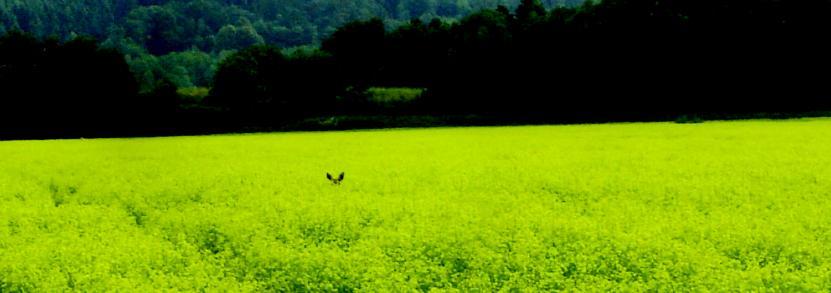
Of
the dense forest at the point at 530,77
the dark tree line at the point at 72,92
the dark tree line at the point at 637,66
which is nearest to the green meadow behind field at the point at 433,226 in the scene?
the dense forest at the point at 530,77

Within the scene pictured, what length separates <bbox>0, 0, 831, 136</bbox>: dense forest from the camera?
55250mm

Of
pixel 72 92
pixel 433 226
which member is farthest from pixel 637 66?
pixel 433 226

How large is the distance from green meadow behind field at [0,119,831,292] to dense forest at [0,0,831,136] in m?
35.3

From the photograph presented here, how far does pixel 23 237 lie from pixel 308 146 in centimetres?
2009

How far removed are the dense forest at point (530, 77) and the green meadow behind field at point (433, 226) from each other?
116 ft

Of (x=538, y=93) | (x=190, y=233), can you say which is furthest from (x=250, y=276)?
(x=538, y=93)

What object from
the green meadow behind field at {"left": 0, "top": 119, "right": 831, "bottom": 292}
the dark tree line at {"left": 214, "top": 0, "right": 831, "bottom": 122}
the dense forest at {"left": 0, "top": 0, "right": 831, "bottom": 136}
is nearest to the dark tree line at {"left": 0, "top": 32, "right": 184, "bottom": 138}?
the dense forest at {"left": 0, "top": 0, "right": 831, "bottom": 136}

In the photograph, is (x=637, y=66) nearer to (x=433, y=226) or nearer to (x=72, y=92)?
(x=72, y=92)

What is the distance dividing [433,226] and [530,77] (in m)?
55.8

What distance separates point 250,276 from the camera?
9.05m

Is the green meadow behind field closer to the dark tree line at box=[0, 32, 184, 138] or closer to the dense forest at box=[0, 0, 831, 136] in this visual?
the dense forest at box=[0, 0, 831, 136]

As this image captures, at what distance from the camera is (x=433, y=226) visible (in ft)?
35.7

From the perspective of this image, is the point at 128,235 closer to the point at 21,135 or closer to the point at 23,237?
the point at 23,237

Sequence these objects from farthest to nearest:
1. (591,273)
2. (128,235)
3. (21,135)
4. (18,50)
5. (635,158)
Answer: (18,50) → (21,135) → (635,158) → (128,235) → (591,273)
